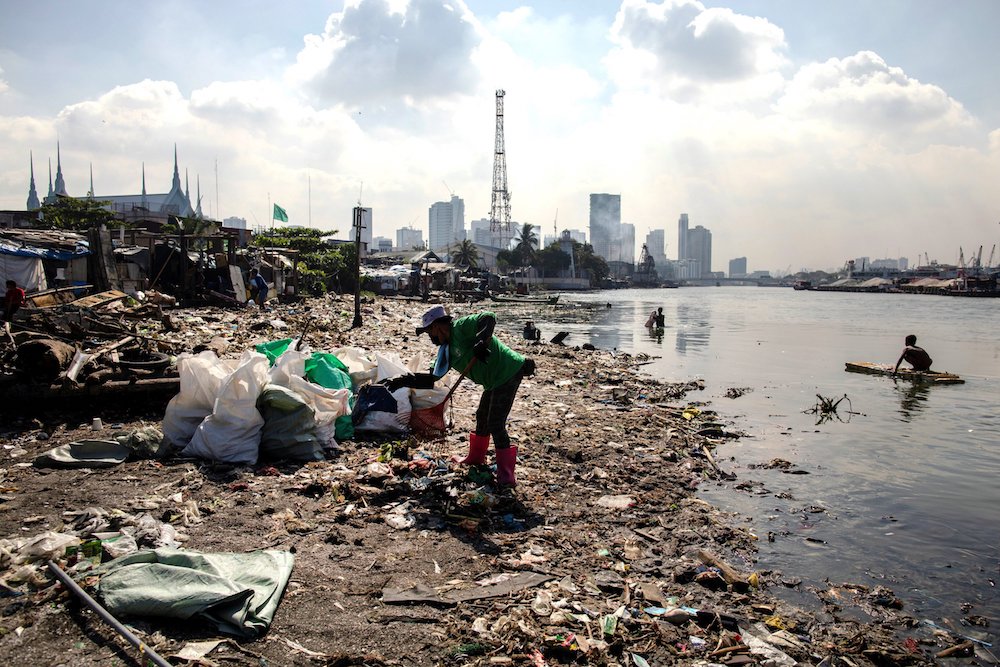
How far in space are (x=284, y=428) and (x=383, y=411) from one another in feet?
3.73

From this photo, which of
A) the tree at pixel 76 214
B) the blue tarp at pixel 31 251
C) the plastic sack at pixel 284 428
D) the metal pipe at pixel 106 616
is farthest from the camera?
the tree at pixel 76 214

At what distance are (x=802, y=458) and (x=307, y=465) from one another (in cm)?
593

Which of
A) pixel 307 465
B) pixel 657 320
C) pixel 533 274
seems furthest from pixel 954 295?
pixel 307 465

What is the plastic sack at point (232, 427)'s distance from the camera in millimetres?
5180

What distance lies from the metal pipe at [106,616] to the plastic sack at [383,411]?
3230mm

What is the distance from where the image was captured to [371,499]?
4746mm

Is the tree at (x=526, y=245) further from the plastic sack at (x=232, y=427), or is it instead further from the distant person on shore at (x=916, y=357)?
the plastic sack at (x=232, y=427)

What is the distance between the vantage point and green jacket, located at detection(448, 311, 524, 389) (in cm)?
488

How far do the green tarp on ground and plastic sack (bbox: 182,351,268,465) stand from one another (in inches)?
76.4

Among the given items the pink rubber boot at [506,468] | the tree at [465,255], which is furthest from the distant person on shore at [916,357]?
the tree at [465,255]

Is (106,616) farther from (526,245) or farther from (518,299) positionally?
(526,245)

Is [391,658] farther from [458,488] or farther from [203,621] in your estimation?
[458,488]

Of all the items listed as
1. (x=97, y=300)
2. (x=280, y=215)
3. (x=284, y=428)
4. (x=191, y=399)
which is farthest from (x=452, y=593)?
(x=280, y=215)

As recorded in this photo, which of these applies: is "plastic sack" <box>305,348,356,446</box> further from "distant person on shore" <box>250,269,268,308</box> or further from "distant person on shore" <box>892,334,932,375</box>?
"distant person on shore" <box>250,269,268,308</box>
